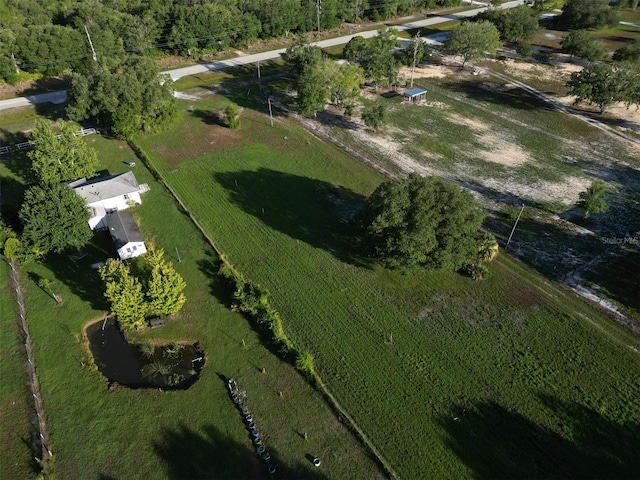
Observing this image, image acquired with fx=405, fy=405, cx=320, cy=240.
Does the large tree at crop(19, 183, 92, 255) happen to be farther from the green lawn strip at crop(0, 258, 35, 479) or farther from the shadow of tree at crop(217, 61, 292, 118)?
the shadow of tree at crop(217, 61, 292, 118)

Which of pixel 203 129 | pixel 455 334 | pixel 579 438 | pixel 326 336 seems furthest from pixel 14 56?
pixel 579 438

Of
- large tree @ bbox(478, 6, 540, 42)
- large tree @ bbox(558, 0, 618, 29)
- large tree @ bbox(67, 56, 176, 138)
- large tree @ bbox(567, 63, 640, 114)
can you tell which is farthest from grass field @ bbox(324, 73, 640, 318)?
large tree @ bbox(558, 0, 618, 29)

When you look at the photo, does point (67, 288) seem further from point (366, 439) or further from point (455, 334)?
point (455, 334)

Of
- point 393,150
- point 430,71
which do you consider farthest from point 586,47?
point 393,150

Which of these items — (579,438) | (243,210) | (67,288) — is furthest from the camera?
(243,210)

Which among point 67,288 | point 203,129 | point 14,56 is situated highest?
point 14,56

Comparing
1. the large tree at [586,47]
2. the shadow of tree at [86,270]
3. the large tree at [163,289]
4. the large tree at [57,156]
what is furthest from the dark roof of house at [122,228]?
the large tree at [586,47]

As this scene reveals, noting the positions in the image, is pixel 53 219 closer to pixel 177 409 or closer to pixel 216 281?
pixel 216 281
